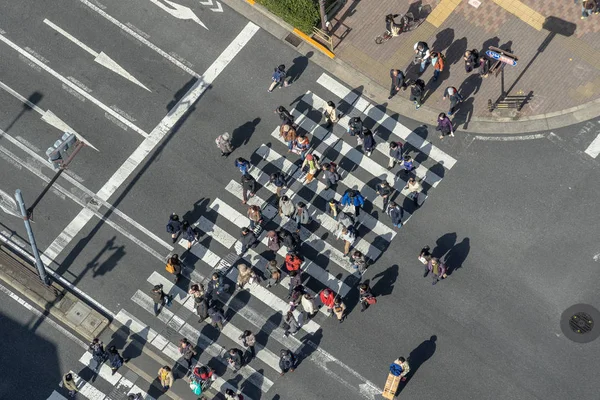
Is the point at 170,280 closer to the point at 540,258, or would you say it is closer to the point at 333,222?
the point at 333,222

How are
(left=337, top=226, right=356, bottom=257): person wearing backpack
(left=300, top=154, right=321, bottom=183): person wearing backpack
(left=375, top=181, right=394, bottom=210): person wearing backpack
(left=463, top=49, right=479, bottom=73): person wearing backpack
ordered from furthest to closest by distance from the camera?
1. (left=463, top=49, right=479, bottom=73): person wearing backpack
2. (left=300, top=154, right=321, bottom=183): person wearing backpack
3. (left=375, top=181, right=394, bottom=210): person wearing backpack
4. (left=337, top=226, right=356, bottom=257): person wearing backpack

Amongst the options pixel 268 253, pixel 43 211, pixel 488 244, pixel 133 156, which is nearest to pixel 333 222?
pixel 268 253

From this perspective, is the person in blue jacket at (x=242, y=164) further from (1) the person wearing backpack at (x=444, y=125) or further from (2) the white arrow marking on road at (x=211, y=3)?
(2) the white arrow marking on road at (x=211, y=3)

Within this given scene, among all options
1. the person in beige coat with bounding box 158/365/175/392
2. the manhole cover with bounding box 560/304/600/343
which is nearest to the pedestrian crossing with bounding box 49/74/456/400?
the person in beige coat with bounding box 158/365/175/392

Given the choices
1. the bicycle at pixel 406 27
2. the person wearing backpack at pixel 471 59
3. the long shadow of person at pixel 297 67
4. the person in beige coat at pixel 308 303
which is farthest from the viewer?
the bicycle at pixel 406 27

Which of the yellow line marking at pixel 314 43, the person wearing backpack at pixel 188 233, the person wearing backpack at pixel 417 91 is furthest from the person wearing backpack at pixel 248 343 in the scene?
the yellow line marking at pixel 314 43

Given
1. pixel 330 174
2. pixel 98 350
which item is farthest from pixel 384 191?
pixel 98 350

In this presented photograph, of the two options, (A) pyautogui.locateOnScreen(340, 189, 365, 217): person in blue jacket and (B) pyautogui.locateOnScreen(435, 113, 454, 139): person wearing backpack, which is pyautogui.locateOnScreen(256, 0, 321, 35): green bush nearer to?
(B) pyautogui.locateOnScreen(435, 113, 454, 139): person wearing backpack
